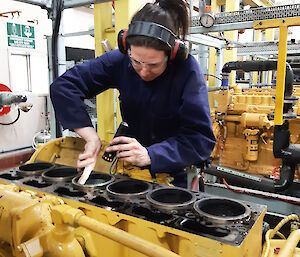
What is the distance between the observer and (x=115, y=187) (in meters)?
1.37

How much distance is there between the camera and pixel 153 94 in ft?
4.95

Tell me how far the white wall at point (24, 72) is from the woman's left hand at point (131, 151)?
15.1 feet

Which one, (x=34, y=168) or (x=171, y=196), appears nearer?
(x=171, y=196)

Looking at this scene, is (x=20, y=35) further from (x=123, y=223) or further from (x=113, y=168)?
(x=123, y=223)

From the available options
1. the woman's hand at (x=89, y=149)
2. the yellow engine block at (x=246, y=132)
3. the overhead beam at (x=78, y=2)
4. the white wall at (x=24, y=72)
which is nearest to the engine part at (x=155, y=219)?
the woman's hand at (x=89, y=149)

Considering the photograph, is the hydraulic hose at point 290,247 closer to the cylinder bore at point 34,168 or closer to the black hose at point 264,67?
the cylinder bore at point 34,168

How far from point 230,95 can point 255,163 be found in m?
1.11

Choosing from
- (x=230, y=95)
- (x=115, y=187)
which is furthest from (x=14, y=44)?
(x=115, y=187)

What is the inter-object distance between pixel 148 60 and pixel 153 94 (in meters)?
0.26

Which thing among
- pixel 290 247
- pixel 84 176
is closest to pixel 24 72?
pixel 84 176

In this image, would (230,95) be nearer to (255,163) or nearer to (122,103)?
(255,163)

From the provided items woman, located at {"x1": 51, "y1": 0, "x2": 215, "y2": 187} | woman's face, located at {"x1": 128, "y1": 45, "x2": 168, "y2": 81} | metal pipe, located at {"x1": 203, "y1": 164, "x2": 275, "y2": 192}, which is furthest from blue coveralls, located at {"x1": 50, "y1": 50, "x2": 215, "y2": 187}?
metal pipe, located at {"x1": 203, "y1": 164, "x2": 275, "y2": 192}

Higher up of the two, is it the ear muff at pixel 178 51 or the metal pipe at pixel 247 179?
the ear muff at pixel 178 51

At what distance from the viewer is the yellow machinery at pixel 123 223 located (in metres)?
0.88
